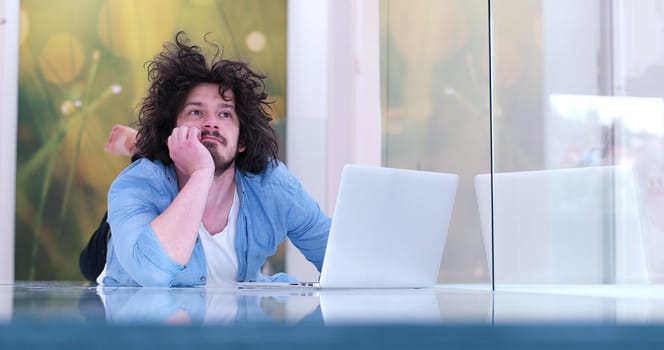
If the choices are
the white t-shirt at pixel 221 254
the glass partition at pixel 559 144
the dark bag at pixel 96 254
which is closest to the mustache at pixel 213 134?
the white t-shirt at pixel 221 254

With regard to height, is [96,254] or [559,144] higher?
[559,144]

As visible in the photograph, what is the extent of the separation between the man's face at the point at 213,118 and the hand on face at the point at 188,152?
0.33ft

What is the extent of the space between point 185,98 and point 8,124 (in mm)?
2338

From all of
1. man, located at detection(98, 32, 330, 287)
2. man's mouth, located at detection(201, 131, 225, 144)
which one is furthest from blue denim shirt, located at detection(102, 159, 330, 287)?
man's mouth, located at detection(201, 131, 225, 144)

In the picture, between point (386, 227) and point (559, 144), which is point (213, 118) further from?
point (559, 144)

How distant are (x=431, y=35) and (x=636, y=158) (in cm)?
65

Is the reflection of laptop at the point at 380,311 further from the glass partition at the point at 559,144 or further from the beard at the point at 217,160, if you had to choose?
the beard at the point at 217,160

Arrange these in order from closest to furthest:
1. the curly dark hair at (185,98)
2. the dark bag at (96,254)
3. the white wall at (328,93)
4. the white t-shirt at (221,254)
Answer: the white t-shirt at (221,254)
the curly dark hair at (185,98)
the dark bag at (96,254)
the white wall at (328,93)

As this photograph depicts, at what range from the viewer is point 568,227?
0.94 meters

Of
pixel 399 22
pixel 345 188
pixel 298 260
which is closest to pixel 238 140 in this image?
pixel 399 22

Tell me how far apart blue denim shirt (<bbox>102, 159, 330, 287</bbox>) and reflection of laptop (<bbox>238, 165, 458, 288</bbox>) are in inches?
19.3

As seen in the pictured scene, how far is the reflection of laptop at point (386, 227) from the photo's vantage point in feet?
3.79

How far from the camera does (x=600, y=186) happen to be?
2.98 ft

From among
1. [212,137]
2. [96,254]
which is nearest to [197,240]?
[212,137]
